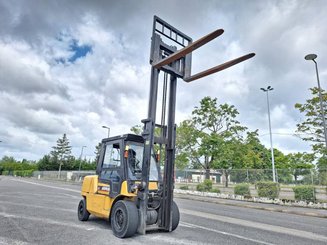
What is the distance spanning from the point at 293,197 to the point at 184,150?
562 inches

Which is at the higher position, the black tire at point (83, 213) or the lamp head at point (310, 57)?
the lamp head at point (310, 57)

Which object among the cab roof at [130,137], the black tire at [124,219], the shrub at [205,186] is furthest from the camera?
the shrub at [205,186]

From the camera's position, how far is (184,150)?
99.2ft

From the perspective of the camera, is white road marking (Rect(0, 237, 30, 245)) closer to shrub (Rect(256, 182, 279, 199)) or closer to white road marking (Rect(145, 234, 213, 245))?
white road marking (Rect(145, 234, 213, 245))

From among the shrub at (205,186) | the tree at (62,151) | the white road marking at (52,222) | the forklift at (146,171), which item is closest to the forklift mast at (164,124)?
the forklift at (146,171)

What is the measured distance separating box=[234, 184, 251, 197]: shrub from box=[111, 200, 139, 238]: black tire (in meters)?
16.4

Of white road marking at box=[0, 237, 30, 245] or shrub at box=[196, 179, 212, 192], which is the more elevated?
shrub at box=[196, 179, 212, 192]

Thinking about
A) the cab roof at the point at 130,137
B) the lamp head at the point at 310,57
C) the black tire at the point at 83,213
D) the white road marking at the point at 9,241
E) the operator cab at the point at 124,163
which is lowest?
the white road marking at the point at 9,241

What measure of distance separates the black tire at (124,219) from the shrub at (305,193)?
15.3 meters

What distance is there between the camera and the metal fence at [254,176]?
1759 cm

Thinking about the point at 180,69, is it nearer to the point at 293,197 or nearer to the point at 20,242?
the point at 20,242

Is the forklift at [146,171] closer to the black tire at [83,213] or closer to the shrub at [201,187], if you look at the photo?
the black tire at [83,213]

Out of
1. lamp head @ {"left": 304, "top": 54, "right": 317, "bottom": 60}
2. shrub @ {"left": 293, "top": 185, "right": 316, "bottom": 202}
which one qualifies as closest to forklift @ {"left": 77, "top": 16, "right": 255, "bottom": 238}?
lamp head @ {"left": 304, "top": 54, "right": 317, "bottom": 60}

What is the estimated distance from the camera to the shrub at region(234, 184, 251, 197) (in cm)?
2028
